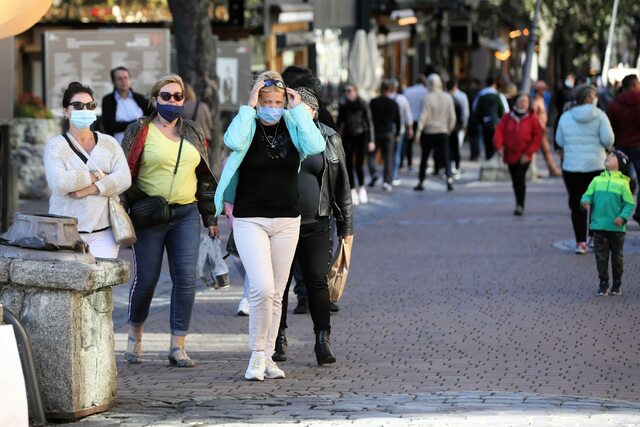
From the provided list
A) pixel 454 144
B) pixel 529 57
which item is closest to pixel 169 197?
pixel 454 144

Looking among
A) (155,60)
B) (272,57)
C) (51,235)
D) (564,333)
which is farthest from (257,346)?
(272,57)

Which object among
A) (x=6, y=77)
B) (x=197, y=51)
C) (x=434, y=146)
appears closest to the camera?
(x=6, y=77)

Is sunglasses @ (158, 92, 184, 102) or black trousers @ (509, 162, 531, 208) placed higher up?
sunglasses @ (158, 92, 184, 102)

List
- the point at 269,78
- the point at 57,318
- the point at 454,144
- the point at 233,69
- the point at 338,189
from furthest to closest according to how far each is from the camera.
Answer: the point at 454,144, the point at 233,69, the point at 338,189, the point at 269,78, the point at 57,318

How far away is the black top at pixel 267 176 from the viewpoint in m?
8.91

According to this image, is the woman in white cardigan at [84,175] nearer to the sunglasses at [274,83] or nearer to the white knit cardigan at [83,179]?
the white knit cardigan at [83,179]

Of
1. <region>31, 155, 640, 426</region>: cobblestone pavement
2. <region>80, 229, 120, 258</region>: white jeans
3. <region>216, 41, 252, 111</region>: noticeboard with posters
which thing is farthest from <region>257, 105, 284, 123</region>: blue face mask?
<region>216, 41, 252, 111</region>: noticeboard with posters

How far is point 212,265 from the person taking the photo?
32.7 ft

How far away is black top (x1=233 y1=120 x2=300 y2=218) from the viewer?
8.91 m

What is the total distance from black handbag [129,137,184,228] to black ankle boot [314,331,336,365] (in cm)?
115

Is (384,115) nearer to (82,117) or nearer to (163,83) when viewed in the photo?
(163,83)

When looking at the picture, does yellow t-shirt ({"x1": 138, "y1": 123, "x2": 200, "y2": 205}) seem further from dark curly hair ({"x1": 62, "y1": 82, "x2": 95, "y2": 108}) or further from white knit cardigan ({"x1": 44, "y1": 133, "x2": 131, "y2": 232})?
dark curly hair ({"x1": 62, "y1": 82, "x2": 95, "y2": 108})

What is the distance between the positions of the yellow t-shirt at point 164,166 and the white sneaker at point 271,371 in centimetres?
117

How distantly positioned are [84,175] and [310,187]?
138 cm
